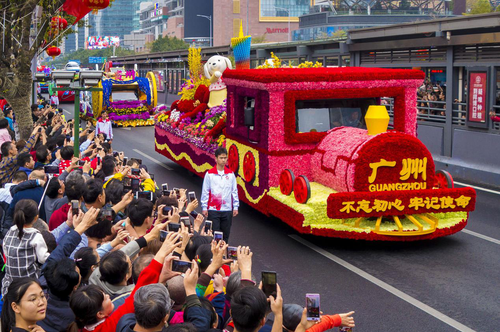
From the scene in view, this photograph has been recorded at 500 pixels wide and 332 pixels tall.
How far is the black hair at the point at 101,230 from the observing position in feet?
22.0

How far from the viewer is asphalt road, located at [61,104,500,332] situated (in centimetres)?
797

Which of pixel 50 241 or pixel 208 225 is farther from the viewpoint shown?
pixel 208 225

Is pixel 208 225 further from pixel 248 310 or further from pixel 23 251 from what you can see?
pixel 248 310

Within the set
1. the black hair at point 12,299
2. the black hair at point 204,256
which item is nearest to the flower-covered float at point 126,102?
the black hair at point 204,256

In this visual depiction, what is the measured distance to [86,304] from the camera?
15.6 feet

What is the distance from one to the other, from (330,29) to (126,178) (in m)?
88.3

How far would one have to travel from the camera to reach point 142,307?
4.43 meters

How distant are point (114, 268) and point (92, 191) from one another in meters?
2.62

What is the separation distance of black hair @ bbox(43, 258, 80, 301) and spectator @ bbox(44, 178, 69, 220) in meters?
3.27

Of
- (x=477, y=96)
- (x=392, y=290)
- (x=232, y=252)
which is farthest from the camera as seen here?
(x=477, y=96)

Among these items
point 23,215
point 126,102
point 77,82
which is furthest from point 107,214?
point 126,102

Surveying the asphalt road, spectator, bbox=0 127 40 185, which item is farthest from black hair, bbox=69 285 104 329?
spectator, bbox=0 127 40 185

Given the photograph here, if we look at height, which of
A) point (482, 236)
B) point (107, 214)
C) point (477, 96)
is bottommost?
point (482, 236)

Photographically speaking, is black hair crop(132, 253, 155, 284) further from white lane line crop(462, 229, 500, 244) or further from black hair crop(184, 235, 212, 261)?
white lane line crop(462, 229, 500, 244)
